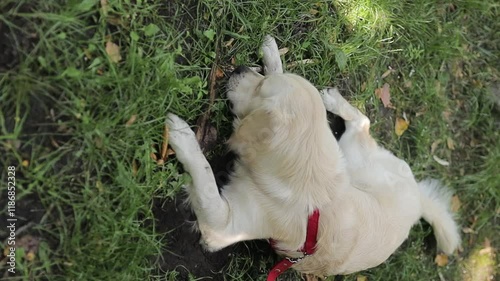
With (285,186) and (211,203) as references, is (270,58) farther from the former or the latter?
(211,203)

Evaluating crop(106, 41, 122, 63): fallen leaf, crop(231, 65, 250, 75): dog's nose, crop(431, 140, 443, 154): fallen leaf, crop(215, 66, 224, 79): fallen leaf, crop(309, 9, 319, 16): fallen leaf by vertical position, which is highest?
crop(106, 41, 122, 63): fallen leaf

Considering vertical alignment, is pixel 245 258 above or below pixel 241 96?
below

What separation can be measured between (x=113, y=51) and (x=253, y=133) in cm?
91

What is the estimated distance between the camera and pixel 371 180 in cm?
433

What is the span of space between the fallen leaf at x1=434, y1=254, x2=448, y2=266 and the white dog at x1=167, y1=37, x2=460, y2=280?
4.85ft

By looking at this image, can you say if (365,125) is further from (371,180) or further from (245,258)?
(245,258)

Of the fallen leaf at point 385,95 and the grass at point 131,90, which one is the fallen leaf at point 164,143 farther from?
the fallen leaf at point 385,95

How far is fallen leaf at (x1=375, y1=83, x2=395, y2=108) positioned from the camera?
511cm

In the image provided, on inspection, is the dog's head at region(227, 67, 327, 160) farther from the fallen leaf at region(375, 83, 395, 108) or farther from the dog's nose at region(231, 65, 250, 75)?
the fallen leaf at region(375, 83, 395, 108)

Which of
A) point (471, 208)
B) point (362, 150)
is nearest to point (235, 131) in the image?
point (362, 150)

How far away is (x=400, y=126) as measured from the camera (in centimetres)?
527

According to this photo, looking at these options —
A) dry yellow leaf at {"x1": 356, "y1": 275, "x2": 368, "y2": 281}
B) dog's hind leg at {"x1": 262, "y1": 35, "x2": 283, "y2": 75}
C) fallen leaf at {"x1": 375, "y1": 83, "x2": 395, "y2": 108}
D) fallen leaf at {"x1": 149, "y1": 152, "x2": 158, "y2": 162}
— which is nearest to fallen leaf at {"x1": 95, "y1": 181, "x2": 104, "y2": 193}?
fallen leaf at {"x1": 149, "y1": 152, "x2": 158, "y2": 162}

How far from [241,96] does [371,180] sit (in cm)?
124

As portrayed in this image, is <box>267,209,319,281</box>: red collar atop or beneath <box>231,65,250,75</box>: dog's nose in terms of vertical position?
beneath
